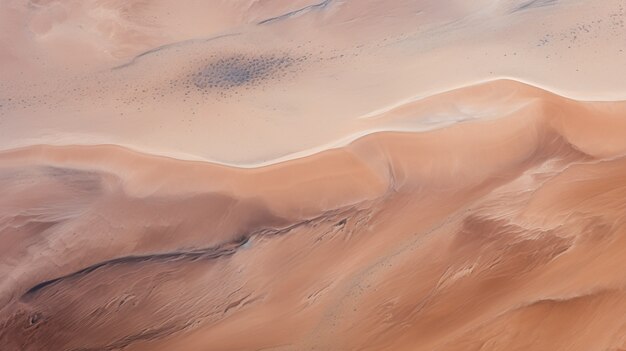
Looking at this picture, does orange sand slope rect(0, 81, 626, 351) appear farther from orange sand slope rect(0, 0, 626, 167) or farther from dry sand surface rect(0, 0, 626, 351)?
orange sand slope rect(0, 0, 626, 167)

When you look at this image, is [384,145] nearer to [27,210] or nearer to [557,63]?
[557,63]

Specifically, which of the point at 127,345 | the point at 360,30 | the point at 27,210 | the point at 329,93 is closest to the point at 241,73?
the point at 329,93

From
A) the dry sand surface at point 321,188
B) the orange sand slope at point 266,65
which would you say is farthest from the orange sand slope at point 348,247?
the orange sand slope at point 266,65

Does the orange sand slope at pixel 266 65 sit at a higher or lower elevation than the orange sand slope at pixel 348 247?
higher

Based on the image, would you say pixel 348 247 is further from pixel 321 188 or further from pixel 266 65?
pixel 266 65

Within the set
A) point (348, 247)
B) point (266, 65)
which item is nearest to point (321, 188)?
point (348, 247)

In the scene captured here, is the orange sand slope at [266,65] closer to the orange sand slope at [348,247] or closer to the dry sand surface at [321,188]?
the dry sand surface at [321,188]

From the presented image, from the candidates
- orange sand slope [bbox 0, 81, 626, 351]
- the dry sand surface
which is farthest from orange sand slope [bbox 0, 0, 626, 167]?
orange sand slope [bbox 0, 81, 626, 351]
